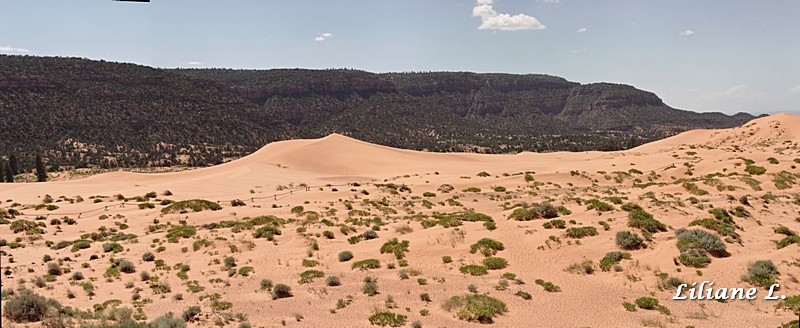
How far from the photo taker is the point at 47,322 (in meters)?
12.4

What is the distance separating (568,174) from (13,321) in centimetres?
4558

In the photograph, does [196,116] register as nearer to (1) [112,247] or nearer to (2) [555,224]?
(1) [112,247]

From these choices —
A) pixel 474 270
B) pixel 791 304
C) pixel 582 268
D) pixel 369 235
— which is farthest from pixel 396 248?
pixel 791 304

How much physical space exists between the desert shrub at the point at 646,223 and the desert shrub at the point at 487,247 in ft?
18.4

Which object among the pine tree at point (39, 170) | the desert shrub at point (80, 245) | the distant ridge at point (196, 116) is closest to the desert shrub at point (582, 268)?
the desert shrub at point (80, 245)

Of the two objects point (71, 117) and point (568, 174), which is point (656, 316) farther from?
point (71, 117)

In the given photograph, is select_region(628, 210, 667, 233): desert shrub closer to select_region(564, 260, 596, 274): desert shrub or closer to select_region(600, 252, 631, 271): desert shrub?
select_region(600, 252, 631, 271): desert shrub

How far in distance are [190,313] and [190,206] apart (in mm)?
22279

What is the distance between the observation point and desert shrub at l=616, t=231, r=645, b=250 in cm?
2016

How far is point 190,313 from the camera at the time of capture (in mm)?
13719

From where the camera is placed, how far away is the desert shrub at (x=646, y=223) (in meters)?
21.9

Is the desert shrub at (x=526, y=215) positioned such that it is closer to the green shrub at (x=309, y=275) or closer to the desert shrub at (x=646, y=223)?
the desert shrub at (x=646, y=223)

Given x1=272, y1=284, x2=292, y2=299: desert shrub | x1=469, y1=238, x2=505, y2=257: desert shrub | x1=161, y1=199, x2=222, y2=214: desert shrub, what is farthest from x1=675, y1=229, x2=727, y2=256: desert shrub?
x1=161, y1=199, x2=222, y2=214: desert shrub

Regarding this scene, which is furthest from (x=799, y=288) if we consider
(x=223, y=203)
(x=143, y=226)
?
(x=223, y=203)
